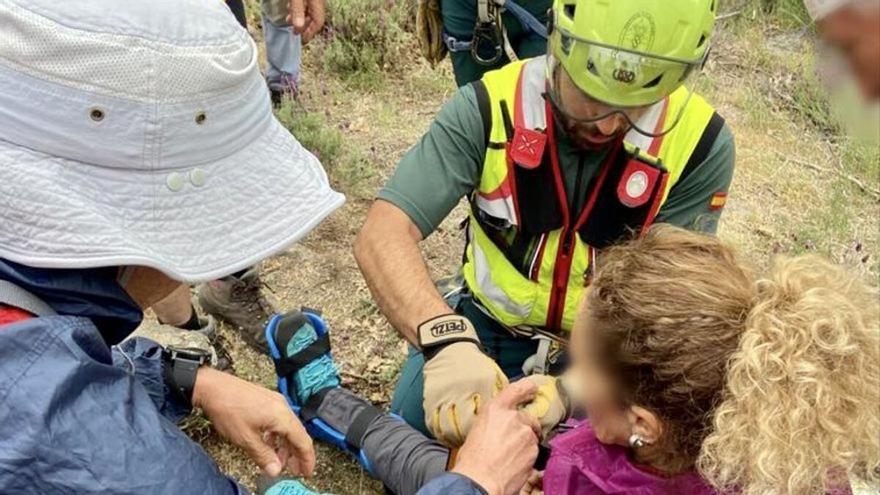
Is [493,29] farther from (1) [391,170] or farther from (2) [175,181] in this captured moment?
(2) [175,181]

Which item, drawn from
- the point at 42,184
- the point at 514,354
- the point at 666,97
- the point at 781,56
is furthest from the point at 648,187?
the point at 781,56

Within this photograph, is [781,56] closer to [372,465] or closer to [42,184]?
[372,465]

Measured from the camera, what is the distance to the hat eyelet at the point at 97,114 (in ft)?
4.58

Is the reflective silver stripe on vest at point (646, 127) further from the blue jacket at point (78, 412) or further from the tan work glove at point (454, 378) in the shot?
the blue jacket at point (78, 412)

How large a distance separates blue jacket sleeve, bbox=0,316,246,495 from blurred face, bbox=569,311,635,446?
0.95m

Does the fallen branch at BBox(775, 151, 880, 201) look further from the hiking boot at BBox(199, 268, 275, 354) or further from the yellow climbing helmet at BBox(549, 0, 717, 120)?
the hiking boot at BBox(199, 268, 275, 354)

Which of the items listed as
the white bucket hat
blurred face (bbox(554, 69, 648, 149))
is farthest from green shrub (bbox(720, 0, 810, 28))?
the white bucket hat

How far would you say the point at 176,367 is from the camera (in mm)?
2334

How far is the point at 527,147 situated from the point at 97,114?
1506 millimetres

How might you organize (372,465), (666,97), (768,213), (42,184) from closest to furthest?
1. (42,184)
2. (666,97)
3. (372,465)
4. (768,213)

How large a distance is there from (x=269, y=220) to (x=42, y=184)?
0.40 meters

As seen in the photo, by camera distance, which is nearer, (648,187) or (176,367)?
(176,367)

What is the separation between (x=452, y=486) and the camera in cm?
194

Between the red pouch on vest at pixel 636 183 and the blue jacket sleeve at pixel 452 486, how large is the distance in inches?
43.7
